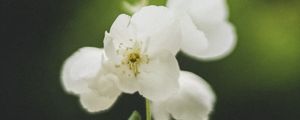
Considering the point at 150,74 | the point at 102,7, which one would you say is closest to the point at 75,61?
the point at 150,74

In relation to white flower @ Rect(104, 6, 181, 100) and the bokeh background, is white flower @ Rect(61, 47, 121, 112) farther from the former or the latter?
the bokeh background

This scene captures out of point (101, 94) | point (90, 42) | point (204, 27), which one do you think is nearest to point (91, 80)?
point (101, 94)

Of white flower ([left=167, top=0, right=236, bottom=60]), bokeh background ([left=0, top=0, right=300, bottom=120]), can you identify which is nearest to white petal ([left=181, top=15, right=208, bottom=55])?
white flower ([left=167, top=0, right=236, bottom=60])

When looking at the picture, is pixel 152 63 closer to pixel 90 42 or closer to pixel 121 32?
pixel 121 32

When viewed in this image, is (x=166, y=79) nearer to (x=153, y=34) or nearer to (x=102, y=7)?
(x=153, y=34)

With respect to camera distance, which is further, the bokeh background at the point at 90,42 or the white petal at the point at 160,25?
the bokeh background at the point at 90,42

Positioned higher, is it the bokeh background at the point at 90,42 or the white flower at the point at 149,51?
the white flower at the point at 149,51

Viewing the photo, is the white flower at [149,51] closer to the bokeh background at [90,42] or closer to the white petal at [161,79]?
the white petal at [161,79]

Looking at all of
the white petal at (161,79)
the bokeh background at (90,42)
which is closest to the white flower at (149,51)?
the white petal at (161,79)
